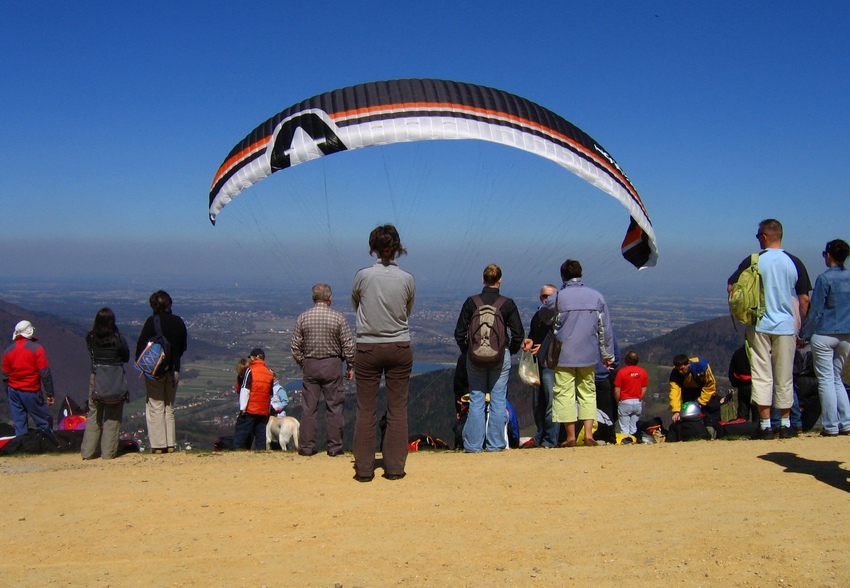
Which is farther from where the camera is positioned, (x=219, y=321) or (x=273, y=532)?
(x=219, y=321)

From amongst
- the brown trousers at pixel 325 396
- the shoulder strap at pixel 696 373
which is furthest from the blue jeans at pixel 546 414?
the brown trousers at pixel 325 396

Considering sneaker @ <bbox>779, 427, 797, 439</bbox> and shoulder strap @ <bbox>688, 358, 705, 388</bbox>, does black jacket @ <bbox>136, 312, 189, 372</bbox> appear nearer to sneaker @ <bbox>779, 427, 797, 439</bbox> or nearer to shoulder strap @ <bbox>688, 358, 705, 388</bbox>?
shoulder strap @ <bbox>688, 358, 705, 388</bbox>

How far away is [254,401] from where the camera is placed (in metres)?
8.55

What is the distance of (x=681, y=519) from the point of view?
16.0ft

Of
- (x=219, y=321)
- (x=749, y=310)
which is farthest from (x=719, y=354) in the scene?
(x=219, y=321)

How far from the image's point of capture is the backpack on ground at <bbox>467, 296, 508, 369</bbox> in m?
7.00

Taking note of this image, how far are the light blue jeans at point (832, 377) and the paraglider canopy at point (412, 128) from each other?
2.63 meters

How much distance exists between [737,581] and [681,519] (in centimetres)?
94

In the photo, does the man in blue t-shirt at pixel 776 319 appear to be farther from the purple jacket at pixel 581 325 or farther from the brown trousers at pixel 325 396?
the brown trousers at pixel 325 396

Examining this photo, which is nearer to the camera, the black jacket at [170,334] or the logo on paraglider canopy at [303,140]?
the black jacket at [170,334]

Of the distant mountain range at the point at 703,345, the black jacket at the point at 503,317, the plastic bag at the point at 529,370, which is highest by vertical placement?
the black jacket at the point at 503,317

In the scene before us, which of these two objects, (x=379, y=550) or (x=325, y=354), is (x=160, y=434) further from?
(x=379, y=550)

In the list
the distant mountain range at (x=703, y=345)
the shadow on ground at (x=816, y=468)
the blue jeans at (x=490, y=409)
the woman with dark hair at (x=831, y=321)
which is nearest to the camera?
the shadow on ground at (x=816, y=468)

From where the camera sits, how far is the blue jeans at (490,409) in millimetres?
7293
